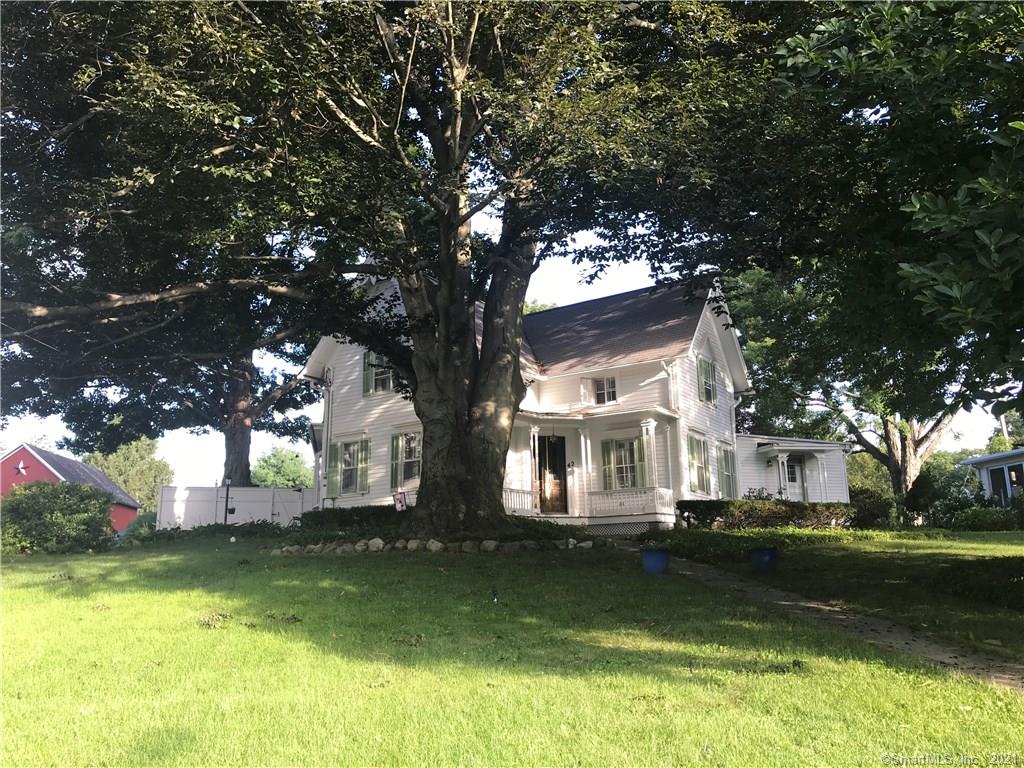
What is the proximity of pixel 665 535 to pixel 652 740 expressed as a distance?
13.9 meters

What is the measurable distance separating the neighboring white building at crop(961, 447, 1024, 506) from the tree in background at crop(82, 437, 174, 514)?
85773 mm

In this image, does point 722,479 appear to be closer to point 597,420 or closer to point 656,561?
point 597,420

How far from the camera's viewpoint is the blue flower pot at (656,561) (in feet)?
39.9

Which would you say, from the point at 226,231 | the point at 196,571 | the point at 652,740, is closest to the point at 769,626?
the point at 652,740

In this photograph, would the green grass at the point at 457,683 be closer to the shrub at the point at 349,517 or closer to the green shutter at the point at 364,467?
the shrub at the point at 349,517

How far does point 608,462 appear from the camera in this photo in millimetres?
23359

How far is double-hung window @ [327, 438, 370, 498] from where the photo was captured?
970 inches

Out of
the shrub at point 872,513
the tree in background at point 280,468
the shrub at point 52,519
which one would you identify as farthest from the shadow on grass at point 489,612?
the tree in background at point 280,468

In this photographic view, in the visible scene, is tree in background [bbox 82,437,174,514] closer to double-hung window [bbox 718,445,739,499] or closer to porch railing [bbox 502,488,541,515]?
porch railing [bbox 502,488,541,515]

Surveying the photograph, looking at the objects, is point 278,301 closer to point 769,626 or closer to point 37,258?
point 37,258

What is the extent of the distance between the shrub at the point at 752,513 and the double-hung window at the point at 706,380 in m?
4.15

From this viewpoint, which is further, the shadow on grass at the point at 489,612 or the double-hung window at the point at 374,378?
the double-hung window at the point at 374,378

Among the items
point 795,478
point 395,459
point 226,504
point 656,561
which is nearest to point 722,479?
point 795,478

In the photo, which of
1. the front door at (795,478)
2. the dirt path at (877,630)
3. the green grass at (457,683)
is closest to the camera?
the green grass at (457,683)
